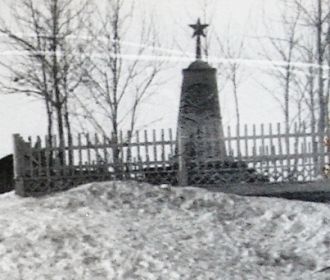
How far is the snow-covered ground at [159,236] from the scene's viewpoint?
24.7ft

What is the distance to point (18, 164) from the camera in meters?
11.2

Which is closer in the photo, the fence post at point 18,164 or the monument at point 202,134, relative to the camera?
the fence post at point 18,164

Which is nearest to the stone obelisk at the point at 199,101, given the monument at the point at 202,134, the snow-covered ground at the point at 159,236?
the monument at the point at 202,134

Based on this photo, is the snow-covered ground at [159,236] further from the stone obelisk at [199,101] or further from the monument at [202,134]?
the stone obelisk at [199,101]

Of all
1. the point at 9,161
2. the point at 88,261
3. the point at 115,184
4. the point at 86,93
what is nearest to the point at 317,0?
the point at 86,93

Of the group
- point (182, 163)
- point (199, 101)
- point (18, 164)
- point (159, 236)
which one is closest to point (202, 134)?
point (199, 101)

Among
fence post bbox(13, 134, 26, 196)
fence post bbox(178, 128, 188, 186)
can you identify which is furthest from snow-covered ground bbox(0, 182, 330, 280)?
fence post bbox(178, 128, 188, 186)

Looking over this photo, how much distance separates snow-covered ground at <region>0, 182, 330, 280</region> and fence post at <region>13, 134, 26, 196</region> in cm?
84

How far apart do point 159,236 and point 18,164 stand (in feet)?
12.4

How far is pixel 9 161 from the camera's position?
466 inches

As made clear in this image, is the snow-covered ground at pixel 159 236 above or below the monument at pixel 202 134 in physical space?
below

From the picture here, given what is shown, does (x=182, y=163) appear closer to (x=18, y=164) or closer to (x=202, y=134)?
(x=202, y=134)

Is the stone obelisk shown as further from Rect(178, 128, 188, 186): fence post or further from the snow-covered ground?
the snow-covered ground

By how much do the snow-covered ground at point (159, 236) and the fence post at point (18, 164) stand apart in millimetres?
839
